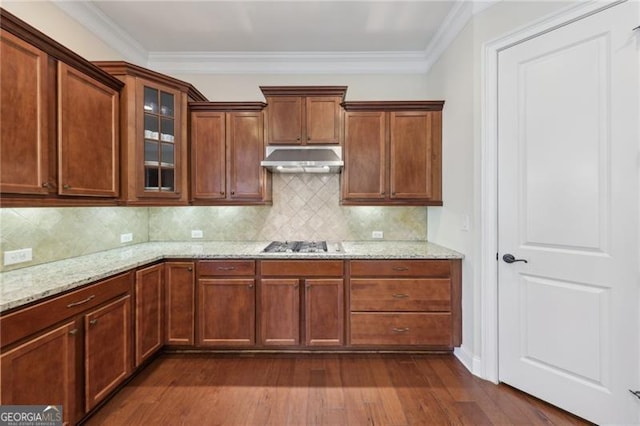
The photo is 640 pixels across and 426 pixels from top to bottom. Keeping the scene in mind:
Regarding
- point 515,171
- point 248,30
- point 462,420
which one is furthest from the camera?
point 248,30

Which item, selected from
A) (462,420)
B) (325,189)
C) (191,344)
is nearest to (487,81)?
(325,189)

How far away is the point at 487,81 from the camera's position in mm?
2086

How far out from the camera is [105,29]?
2553 millimetres

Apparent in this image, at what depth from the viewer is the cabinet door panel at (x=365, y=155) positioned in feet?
9.16

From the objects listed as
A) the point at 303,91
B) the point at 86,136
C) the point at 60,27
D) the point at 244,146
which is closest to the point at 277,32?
the point at 303,91

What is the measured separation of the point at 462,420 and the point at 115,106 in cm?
355

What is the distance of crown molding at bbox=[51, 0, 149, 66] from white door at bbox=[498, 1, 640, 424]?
3.49 m

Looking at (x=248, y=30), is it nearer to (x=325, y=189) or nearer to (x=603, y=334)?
(x=325, y=189)

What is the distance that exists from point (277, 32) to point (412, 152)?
185 cm

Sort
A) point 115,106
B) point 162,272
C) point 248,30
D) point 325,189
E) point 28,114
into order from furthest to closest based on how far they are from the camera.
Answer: point 325,189
point 248,30
point 162,272
point 115,106
point 28,114

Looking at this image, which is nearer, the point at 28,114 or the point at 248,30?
the point at 28,114

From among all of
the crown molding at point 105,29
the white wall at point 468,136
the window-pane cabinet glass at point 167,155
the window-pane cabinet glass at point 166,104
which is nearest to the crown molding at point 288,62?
the crown molding at point 105,29

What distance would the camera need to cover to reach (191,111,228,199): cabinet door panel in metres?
2.79

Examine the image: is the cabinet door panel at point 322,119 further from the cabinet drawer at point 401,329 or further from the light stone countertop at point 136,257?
the cabinet drawer at point 401,329
